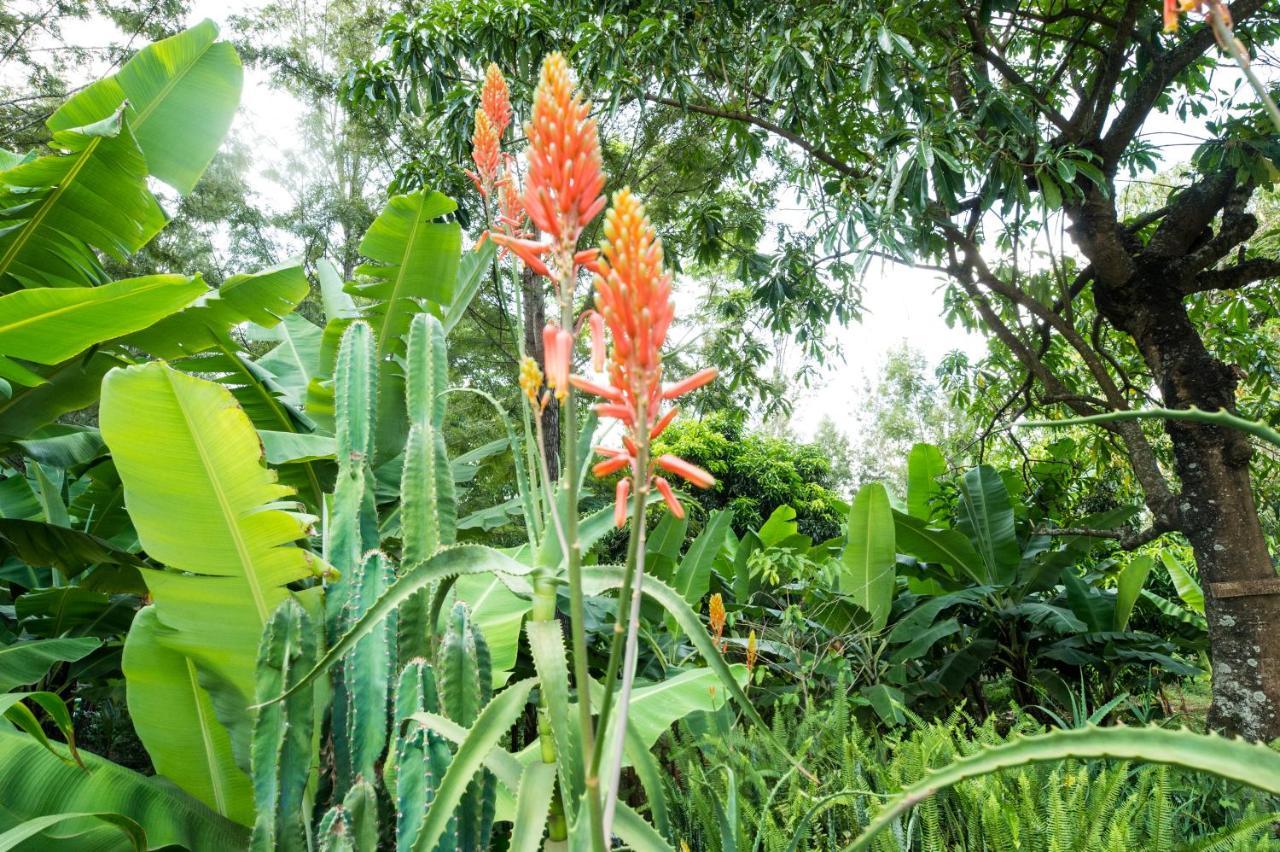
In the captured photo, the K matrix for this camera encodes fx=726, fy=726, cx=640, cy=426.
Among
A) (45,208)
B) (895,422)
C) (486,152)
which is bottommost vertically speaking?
(486,152)

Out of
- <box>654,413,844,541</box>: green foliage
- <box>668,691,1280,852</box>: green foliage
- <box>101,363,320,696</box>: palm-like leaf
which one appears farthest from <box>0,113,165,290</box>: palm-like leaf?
<box>654,413,844,541</box>: green foliage

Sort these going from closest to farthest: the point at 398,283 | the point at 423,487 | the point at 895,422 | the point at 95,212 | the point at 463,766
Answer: the point at 463,766 < the point at 423,487 < the point at 95,212 < the point at 398,283 < the point at 895,422

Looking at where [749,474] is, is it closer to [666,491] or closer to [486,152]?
[486,152]

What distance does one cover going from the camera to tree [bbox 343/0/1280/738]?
2.96 meters

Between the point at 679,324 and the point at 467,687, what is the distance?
12.7 meters

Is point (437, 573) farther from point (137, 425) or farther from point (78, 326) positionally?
point (78, 326)

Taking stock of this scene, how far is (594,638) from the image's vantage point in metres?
3.08

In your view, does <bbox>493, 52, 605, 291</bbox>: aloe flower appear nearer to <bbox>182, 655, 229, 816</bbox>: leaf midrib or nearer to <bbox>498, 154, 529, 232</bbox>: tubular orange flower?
<bbox>498, 154, 529, 232</bbox>: tubular orange flower

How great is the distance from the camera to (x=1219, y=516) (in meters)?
3.38

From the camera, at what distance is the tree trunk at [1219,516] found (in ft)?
10.3

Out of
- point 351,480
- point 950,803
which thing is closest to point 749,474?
point 950,803

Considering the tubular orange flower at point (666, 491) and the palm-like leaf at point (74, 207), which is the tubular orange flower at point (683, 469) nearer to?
the tubular orange flower at point (666, 491)

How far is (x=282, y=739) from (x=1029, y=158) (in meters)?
4.01

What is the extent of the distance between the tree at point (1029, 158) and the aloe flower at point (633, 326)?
2.42 metres
